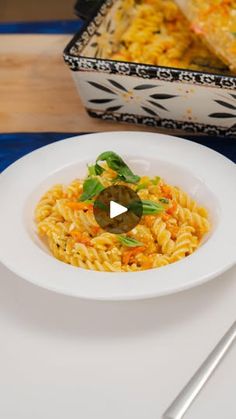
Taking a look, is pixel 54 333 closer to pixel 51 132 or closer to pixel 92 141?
pixel 92 141

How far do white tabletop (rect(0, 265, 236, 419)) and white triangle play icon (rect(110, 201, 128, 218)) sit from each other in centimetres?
16

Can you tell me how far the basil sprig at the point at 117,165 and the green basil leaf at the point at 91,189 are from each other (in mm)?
59

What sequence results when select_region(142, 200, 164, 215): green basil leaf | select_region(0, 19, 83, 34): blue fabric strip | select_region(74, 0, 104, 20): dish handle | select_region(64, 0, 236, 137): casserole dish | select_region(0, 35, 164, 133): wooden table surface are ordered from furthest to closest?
select_region(0, 19, 83, 34): blue fabric strip → select_region(74, 0, 104, 20): dish handle → select_region(0, 35, 164, 133): wooden table surface → select_region(64, 0, 236, 137): casserole dish → select_region(142, 200, 164, 215): green basil leaf

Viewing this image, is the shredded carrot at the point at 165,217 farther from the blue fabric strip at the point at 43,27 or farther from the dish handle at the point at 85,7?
the blue fabric strip at the point at 43,27

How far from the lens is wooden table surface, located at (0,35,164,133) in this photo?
4.74 ft

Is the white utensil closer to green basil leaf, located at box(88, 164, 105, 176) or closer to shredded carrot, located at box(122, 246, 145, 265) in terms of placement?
shredded carrot, located at box(122, 246, 145, 265)

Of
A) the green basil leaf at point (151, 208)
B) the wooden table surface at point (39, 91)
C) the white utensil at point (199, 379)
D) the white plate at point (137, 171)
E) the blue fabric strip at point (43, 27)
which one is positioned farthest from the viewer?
the blue fabric strip at point (43, 27)

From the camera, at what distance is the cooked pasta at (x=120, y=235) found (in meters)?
1.00

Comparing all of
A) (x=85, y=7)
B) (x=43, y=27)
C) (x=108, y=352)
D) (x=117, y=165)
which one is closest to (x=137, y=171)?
(x=117, y=165)

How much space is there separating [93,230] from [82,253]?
0.20ft

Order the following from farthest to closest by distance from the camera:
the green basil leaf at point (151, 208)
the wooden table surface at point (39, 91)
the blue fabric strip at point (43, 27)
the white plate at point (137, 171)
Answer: the blue fabric strip at point (43, 27) → the wooden table surface at point (39, 91) → the green basil leaf at point (151, 208) → the white plate at point (137, 171)

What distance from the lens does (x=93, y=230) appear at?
1049 millimetres

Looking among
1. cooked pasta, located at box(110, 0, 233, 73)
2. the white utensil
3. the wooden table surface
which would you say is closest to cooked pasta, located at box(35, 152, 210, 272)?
the white utensil
